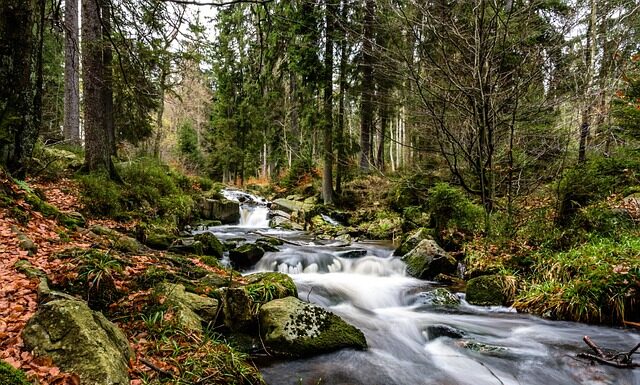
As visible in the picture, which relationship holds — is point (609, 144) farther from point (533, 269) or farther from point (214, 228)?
point (214, 228)

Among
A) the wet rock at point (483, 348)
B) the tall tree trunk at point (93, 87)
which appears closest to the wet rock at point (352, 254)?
the wet rock at point (483, 348)

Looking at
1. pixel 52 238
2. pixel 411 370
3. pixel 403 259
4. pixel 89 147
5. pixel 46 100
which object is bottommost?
pixel 411 370

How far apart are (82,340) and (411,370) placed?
139 inches

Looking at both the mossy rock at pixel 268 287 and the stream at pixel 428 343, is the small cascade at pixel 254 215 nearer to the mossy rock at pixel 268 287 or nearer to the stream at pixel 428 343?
the stream at pixel 428 343

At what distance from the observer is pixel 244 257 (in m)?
7.98

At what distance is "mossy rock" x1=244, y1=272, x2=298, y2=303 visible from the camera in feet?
15.9

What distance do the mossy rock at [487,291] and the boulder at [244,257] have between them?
433 centimetres

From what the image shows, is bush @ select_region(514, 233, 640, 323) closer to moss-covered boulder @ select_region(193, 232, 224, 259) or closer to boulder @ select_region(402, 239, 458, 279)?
boulder @ select_region(402, 239, 458, 279)

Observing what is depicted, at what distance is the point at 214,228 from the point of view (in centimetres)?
1306

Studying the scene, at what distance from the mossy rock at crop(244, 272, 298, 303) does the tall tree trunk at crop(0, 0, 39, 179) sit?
395 centimetres

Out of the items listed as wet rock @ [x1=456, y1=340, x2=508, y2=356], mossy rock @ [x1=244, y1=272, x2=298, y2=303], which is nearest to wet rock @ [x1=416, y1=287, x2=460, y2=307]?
wet rock @ [x1=456, y1=340, x2=508, y2=356]

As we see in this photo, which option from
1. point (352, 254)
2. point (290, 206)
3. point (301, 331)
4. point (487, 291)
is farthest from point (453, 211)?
point (290, 206)

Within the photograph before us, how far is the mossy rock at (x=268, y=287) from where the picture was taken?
485 centimetres

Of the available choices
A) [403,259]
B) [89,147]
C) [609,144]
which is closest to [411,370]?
[403,259]
